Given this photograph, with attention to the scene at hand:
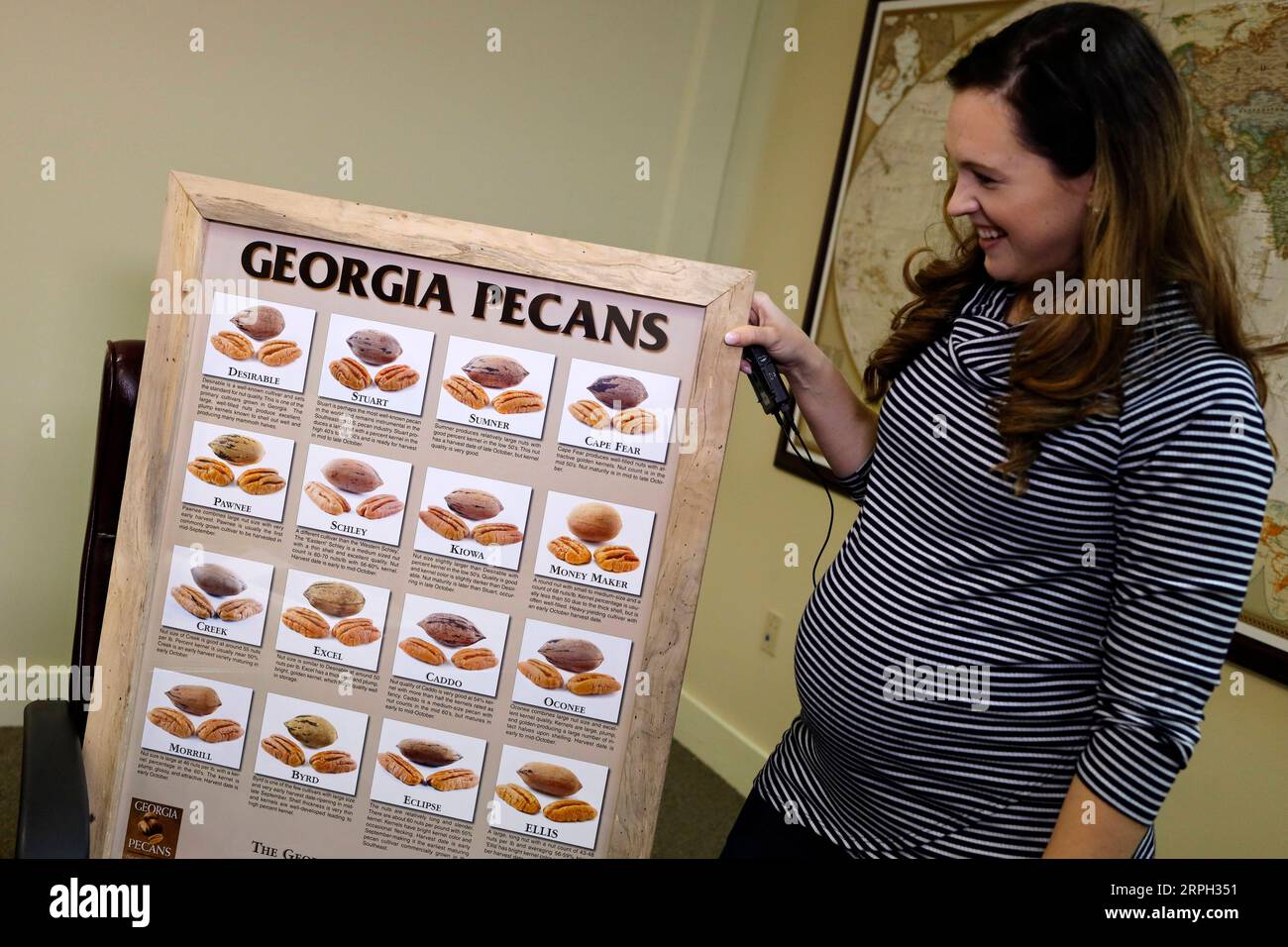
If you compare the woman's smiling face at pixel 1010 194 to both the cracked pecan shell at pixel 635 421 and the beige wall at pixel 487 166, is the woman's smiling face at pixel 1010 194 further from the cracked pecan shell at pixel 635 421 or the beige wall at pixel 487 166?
the beige wall at pixel 487 166

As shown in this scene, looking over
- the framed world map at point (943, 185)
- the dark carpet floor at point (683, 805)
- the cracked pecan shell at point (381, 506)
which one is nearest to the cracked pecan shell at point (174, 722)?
the cracked pecan shell at point (381, 506)

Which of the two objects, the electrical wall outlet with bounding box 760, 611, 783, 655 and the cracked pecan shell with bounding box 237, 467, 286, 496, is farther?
the electrical wall outlet with bounding box 760, 611, 783, 655

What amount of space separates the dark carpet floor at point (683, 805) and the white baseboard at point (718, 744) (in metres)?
0.03

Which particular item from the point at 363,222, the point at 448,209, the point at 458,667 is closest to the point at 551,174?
the point at 448,209

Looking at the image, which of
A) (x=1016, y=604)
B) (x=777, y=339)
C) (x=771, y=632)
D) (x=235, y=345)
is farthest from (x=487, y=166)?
(x=1016, y=604)

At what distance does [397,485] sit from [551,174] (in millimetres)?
1969

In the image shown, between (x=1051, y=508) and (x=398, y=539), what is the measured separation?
75cm

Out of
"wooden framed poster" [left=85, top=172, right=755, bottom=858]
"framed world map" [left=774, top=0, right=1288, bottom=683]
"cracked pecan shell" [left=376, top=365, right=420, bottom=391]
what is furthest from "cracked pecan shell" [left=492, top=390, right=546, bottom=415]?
"framed world map" [left=774, top=0, right=1288, bottom=683]

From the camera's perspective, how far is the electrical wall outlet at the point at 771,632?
3158 mm

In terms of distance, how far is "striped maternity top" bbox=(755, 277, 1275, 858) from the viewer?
94 cm

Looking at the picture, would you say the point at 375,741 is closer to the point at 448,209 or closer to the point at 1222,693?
the point at 1222,693

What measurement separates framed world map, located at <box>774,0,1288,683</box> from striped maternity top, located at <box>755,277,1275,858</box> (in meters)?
0.22

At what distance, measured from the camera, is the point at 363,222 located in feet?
4.24

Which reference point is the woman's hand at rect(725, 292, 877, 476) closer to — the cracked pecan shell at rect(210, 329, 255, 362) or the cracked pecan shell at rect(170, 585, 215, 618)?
the cracked pecan shell at rect(210, 329, 255, 362)
